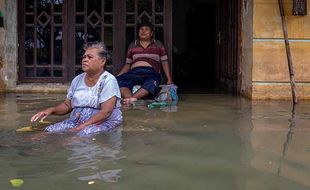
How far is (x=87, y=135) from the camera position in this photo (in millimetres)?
4473

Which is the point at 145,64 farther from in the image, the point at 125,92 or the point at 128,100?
the point at 128,100

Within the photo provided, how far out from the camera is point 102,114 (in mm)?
4656

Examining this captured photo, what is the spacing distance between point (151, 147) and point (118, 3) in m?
4.74

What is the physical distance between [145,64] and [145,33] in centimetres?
46

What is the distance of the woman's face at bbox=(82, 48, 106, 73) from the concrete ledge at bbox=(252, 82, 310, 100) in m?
3.44

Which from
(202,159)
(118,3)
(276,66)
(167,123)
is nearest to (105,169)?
(202,159)

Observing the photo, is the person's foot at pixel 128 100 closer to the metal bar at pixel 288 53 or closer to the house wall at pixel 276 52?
the house wall at pixel 276 52

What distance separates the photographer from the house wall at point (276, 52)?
740 cm

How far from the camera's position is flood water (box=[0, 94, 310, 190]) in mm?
3086

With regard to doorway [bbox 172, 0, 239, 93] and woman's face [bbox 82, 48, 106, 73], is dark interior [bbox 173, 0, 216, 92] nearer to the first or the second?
doorway [bbox 172, 0, 239, 93]

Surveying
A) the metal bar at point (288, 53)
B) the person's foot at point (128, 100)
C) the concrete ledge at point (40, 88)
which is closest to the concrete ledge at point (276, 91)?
the metal bar at point (288, 53)

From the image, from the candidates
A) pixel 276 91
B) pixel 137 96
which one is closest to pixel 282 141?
pixel 137 96

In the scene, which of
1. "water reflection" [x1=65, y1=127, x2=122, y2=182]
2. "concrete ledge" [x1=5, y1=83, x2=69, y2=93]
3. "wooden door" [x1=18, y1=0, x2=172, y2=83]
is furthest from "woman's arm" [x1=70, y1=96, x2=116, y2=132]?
"wooden door" [x1=18, y1=0, x2=172, y2=83]

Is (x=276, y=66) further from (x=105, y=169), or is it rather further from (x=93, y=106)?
(x=105, y=169)
